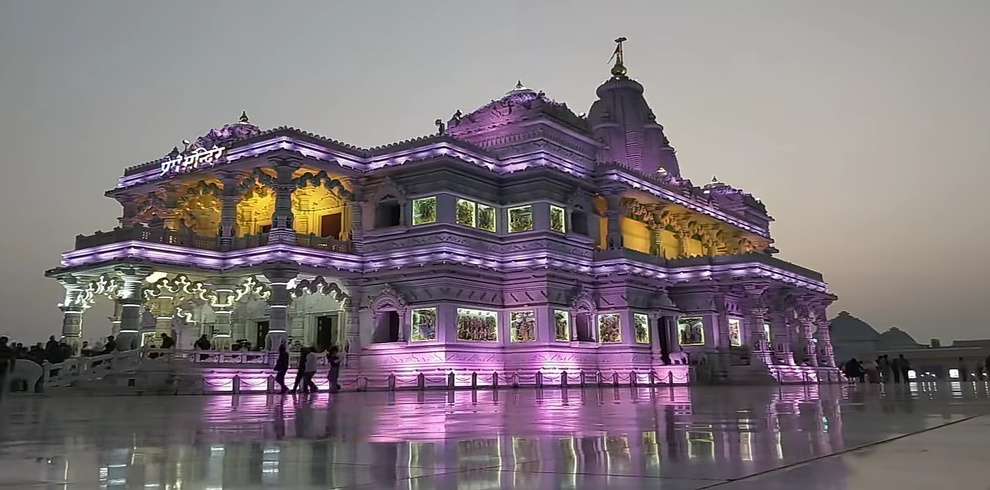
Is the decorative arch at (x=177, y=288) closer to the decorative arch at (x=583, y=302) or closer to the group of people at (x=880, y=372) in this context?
the decorative arch at (x=583, y=302)

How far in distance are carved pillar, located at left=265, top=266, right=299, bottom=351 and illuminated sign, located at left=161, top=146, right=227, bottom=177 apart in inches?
277

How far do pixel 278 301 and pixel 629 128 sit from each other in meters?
34.3

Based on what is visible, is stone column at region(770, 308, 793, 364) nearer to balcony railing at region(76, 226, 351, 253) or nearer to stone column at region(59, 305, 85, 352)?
balcony railing at region(76, 226, 351, 253)

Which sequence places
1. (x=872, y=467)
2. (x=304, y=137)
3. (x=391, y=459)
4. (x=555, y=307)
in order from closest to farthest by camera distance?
(x=872, y=467) → (x=391, y=459) → (x=304, y=137) → (x=555, y=307)

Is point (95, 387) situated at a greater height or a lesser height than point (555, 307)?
lesser

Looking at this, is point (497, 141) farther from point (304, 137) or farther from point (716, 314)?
point (716, 314)

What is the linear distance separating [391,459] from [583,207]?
40.3 metres

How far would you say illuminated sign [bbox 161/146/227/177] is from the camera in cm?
3841

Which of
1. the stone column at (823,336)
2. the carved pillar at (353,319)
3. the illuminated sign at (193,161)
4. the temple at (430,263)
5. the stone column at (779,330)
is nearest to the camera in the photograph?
the temple at (430,263)

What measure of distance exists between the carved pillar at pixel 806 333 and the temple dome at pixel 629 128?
1406cm

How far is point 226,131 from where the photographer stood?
1556 inches

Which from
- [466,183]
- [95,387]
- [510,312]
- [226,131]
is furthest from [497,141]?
[95,387]

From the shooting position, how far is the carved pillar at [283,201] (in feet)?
118

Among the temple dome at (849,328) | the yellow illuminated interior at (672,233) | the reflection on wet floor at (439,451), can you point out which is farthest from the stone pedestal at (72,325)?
the temple dome at (849,328)
